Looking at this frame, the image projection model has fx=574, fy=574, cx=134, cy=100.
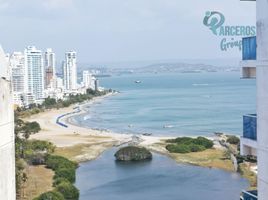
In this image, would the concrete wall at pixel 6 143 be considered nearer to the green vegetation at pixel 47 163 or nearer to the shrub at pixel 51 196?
the shrub at pixel 51 196

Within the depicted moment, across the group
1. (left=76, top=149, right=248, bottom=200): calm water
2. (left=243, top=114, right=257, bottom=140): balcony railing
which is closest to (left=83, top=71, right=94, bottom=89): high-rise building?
(left=76, top=149, right=248, bottom=200): calm water

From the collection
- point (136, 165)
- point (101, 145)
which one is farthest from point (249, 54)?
point (101, 145)

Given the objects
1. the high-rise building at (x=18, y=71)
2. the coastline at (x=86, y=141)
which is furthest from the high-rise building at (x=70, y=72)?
the coastline at (x=86, y=141)

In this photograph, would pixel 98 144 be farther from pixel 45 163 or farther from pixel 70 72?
pixel 70 72

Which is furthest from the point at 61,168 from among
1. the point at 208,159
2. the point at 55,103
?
the point at 55,103

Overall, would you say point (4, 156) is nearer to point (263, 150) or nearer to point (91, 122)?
point (263, 150)

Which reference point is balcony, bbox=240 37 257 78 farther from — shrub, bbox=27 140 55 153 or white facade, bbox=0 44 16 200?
shrub, bbox=27 140 55 153
